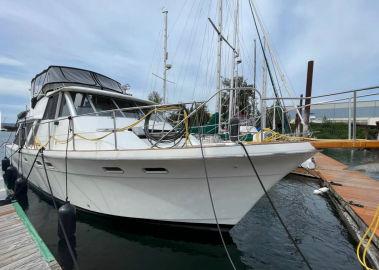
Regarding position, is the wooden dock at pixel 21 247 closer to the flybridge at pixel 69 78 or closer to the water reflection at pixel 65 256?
the water reflection at pixel 65 256

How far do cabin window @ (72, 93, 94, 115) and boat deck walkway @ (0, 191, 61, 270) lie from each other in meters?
2.61

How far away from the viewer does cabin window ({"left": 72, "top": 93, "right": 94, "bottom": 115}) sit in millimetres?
7117

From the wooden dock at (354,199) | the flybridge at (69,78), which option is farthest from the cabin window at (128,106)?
the wooden dock at (354,199)

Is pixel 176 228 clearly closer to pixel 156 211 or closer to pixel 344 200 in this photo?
pixel 156 211

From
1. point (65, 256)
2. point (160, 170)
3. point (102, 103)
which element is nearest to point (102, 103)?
point (102, 103)

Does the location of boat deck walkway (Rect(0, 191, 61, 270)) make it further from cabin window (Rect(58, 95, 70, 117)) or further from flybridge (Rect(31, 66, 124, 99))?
flybridge (Rect(31, 66, 124, 99))

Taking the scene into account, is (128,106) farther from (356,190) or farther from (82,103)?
(356,190)

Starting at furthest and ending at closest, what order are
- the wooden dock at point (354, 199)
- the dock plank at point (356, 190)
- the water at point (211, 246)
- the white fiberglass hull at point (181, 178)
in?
1. the dock plank at point (356, 190)
2. the wooden dock at point (354, 199)
3. the water at point (211, 246)
4. the white fiberglass hull at point (181, 178)

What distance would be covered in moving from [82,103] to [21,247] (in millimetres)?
3598

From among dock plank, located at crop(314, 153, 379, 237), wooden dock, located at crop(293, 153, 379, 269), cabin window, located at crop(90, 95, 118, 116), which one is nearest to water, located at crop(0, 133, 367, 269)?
wooden dock, located at crop(293, 153, 379, 269)

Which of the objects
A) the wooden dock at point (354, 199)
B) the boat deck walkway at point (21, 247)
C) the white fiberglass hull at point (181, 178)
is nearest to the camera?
the boat deck walkway at point (21, 247)

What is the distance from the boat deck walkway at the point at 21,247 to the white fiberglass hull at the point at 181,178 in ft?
4.34

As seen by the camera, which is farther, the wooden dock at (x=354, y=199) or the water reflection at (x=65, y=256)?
the wooden dock at (x=354, y=199)

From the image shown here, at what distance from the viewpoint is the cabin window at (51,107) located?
25.0 ft
